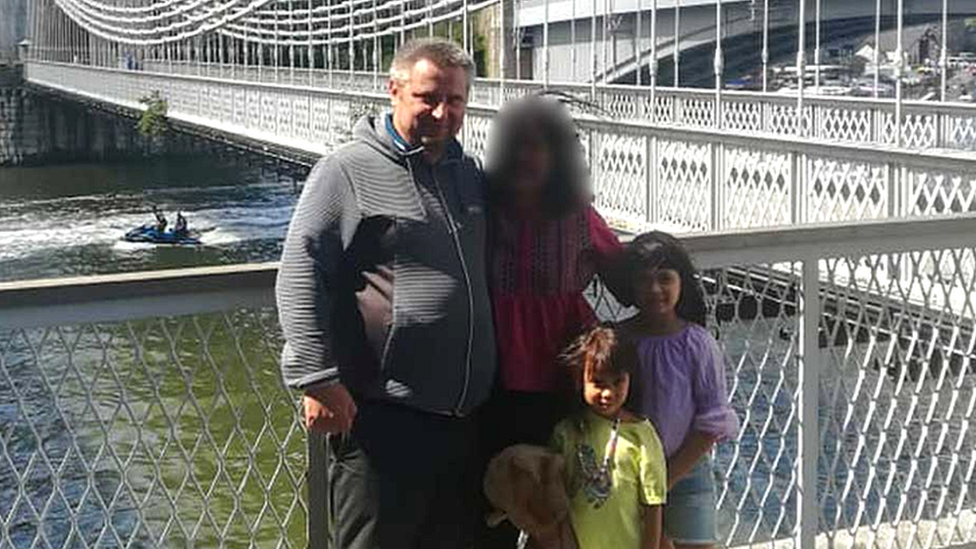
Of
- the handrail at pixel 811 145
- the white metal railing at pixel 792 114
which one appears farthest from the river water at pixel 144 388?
the white metal railing at pixel 792 114

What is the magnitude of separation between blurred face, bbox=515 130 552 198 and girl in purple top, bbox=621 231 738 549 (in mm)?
239

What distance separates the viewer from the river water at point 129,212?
30.9 m

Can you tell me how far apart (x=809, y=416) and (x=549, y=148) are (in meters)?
1.33

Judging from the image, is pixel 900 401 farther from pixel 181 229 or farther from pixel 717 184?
pixel 181 229

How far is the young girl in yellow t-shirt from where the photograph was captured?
2984 mm

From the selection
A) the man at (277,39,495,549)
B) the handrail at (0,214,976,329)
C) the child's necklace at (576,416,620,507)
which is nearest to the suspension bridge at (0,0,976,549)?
the handrail at (0,214,976,329)

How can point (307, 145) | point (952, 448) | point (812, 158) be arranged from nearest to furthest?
point (952, 448) → point (812, 158) → point (307, 145)

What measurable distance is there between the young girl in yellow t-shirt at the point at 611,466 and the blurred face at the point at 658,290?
136mm

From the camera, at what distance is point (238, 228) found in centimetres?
3606

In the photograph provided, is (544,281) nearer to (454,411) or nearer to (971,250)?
(454,411)

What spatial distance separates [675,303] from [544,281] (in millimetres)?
252

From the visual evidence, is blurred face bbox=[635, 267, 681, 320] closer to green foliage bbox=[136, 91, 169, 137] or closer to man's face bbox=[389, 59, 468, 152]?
man's face bbox=[389, 59, 468, 152]

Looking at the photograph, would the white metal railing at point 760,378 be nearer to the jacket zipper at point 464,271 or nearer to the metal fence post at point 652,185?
the jacket zipper at point 464,271

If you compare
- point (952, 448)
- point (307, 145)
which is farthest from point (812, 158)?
point (307, 145)
